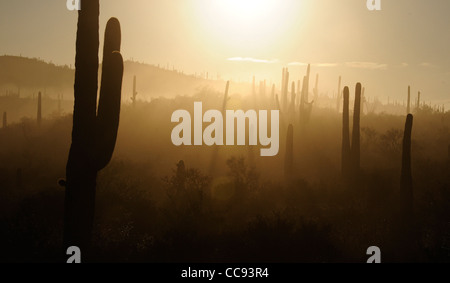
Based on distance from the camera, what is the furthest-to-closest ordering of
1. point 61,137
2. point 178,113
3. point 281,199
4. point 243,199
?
point 178,113 < point 61,137 < point 281,199 < point 243,199

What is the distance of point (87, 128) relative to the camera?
862cm

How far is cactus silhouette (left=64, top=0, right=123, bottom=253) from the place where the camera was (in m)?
8.61


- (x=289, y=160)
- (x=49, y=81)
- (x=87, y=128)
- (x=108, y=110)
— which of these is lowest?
(x=289, y=160)

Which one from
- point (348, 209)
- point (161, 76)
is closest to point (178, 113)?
point (348, 209)

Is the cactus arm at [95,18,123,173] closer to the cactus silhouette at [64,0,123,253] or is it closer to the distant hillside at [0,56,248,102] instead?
the cactus silhouette at [64,0,123,253]

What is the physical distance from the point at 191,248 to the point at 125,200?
17.6 feet

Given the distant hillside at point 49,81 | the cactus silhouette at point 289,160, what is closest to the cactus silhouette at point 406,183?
the cactus silhouette at point 289,160

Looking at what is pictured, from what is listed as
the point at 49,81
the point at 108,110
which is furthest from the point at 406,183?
the point at 49,81

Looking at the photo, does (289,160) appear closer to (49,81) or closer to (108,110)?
(108,110)

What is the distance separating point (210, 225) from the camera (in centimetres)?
1410

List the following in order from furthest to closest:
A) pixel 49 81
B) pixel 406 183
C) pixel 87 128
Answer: pixel 49 81
pixel 406 183
pixel 87 128

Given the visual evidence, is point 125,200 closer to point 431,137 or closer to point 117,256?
point 117,256

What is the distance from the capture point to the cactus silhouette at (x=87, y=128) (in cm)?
861

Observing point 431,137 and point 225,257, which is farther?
point 431,137
